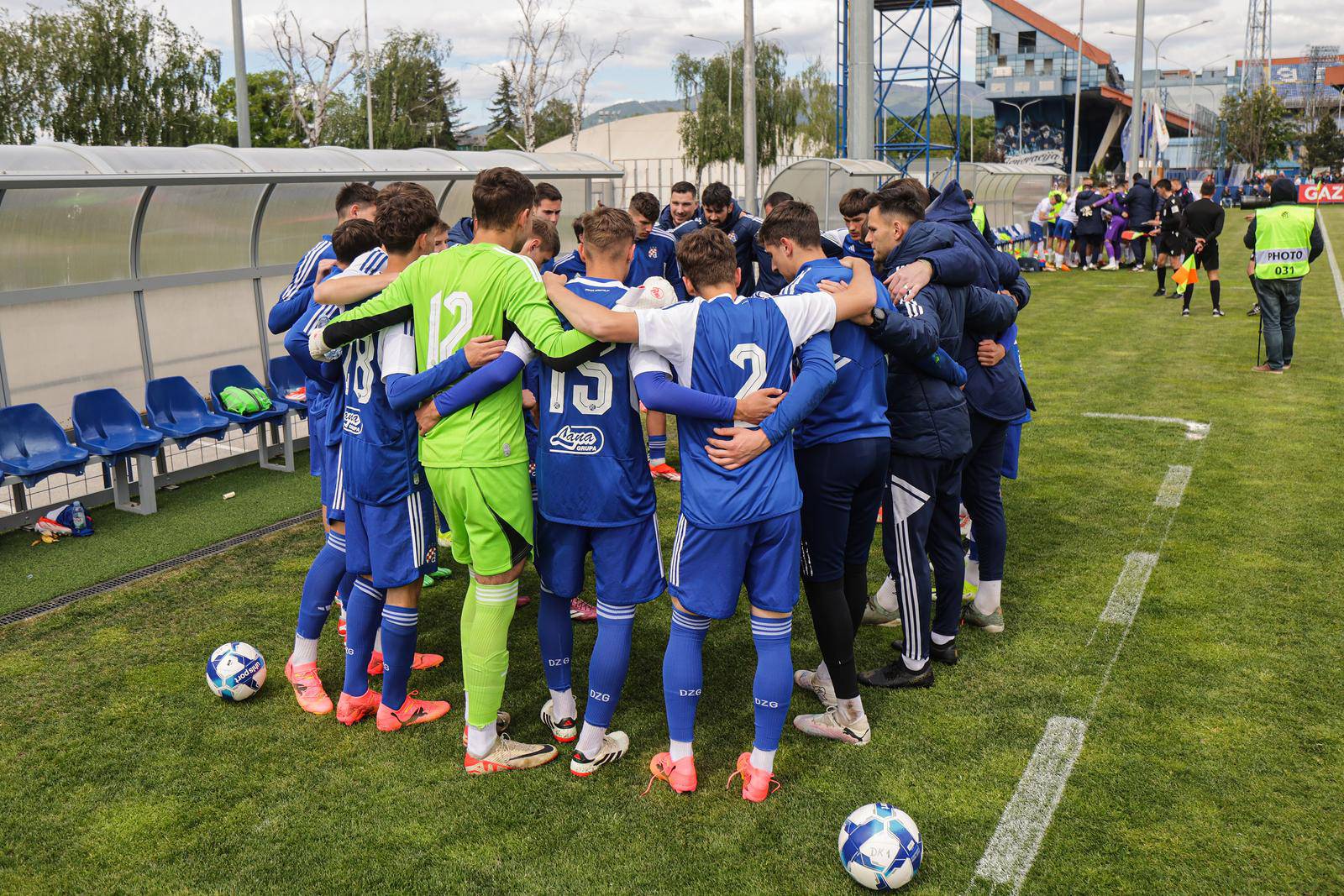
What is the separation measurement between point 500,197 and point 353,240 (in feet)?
3.40

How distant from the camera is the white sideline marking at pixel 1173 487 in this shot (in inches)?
279

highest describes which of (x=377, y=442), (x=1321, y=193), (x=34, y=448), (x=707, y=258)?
(x=1321, y=193)

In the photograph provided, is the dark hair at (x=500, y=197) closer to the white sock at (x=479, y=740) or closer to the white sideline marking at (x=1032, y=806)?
the white sock at (x=479, y=740)

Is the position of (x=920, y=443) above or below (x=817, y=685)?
above

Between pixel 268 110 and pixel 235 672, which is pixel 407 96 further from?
pixel 235 672

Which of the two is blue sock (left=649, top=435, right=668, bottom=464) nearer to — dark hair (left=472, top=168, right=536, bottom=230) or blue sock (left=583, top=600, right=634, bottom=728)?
blue sock (left=583, top=600, right=634, bottom=728)

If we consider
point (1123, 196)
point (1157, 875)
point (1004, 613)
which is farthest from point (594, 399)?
point (1123, 196)

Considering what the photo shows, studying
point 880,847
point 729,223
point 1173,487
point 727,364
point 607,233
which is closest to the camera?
point 880,847

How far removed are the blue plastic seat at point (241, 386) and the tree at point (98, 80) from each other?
28289 mm

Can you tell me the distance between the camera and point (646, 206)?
7012mm

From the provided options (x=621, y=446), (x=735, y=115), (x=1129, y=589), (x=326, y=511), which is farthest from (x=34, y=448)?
(x=735, y=115)

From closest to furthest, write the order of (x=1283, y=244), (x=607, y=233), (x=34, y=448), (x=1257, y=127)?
1. (x=607, y=233)
2. (x=34, y=448)
3. (x=1283, y=244)
4. (x=1257, y=127)

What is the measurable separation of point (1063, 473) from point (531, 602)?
432 cm

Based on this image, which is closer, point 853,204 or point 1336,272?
point 853,204
